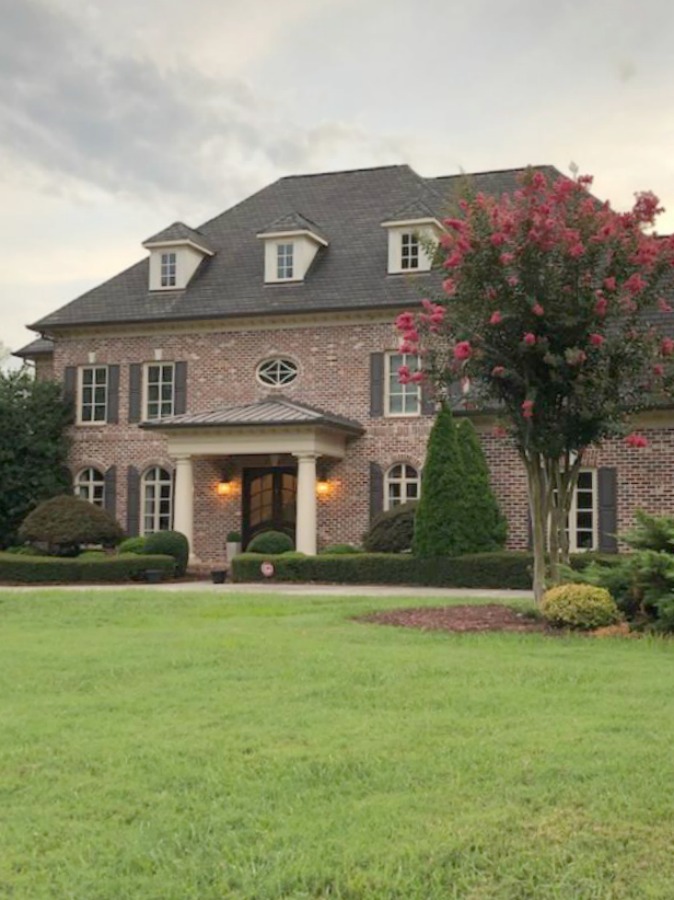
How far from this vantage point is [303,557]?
21359 millimetres

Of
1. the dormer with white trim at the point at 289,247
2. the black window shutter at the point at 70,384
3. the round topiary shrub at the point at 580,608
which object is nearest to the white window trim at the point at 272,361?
the dormer with white trim at the point at 289,247

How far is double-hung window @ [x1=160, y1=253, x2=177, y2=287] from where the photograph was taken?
27828 mm

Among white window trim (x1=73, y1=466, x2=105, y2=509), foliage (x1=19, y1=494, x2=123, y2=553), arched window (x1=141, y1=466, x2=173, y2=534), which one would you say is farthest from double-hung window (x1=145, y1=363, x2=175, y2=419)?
foliage (x1=19, y1=494, x2=123, y2=553)

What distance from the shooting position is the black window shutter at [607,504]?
22438 millimetres

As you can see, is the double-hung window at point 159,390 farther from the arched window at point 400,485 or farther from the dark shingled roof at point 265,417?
the arched window at point 400,485

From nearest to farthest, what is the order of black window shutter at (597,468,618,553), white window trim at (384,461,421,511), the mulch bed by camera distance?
the mulch bed → black window shutter at (597,468,618,553) → white window trim at (384,461,421,511)

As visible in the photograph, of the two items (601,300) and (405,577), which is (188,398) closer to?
(405,577)

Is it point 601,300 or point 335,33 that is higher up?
point 335,33

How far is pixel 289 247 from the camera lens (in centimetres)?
2686

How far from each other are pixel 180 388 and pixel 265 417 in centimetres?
395

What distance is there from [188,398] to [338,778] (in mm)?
22241

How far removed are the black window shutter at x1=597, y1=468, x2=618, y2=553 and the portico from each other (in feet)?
19.3

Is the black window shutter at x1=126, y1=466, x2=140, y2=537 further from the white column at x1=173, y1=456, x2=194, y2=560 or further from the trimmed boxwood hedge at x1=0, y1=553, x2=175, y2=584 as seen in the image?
the trimmed boxwood hedge at x1=0, y1=553, x2=175, y2=584

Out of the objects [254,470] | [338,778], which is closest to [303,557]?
[254,470]
